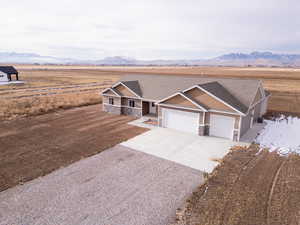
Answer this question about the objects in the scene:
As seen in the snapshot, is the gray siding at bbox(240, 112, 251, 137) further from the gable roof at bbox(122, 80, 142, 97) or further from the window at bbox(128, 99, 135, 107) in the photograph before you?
the window at bbox(128, 99, 135, 107)

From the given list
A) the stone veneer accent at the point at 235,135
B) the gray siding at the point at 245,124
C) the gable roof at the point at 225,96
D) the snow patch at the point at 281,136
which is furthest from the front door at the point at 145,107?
the snow patch at the point at 281,136

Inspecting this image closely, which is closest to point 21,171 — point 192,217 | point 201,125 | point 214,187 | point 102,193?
point 102,193

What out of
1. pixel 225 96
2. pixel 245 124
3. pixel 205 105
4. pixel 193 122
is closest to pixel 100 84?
pixel 193 122

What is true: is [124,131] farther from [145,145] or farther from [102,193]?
[102,193]

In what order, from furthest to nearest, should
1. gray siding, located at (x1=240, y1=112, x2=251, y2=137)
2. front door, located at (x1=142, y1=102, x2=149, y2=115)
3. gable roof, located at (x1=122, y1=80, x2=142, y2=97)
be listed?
front door, located at (x1=142, y1=102, x2=149, y2=115)
gable roof, located at (x1=122, y1=80, x2=142, y2=97)
gray siding, located at (x1=240, y1=112, x2=251, y2=137)

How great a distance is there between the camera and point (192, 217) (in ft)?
26.9

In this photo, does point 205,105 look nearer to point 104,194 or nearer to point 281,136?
point 281,136

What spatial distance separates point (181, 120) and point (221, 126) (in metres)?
3.63

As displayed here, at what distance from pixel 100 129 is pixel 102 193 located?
33.4 ft

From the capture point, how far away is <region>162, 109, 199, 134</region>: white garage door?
18.1 m

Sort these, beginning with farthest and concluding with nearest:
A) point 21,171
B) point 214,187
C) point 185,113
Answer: point 185,113 → point 21,171 → point 214,187

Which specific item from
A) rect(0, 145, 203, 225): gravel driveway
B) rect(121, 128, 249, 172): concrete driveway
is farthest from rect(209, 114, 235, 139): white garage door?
rect(0, 145, 203, 225): gravel driveway

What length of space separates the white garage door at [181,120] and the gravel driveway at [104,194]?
20.8ft

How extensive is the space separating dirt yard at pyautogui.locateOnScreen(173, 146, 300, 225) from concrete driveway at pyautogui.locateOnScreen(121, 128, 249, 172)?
3.94ft
